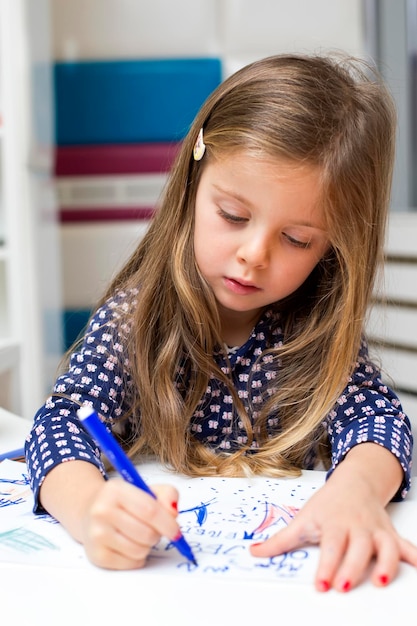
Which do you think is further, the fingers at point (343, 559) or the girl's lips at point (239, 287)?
the girl's lips at point (239, 287)

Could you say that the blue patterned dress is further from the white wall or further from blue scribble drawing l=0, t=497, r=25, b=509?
the white wall

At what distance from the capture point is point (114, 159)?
1993 millimetres

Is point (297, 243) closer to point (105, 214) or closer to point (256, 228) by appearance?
point (256, 228)

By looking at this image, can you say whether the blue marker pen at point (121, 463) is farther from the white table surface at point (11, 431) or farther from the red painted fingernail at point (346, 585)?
the white table surface at point (11, 431)

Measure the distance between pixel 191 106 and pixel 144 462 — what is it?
1321 millimetres

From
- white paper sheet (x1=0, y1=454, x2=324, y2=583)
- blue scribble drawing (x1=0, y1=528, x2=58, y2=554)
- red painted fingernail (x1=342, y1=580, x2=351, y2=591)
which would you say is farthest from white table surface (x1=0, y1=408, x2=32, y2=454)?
red painted fingernail (x1=342, y1=580, x2=351, y2=591)

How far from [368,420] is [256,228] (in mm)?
213

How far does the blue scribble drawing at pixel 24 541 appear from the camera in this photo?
586 millimetres

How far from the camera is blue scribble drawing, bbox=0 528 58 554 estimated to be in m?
0.59

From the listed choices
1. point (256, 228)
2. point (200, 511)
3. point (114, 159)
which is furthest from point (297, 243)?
point (114, 159)

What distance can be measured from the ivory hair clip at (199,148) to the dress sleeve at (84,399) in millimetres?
177

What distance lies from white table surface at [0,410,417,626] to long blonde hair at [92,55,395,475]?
0.25 m

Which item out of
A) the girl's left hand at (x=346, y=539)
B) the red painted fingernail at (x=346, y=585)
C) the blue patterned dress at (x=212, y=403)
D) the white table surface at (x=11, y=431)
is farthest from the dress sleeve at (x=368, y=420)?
the white table surface at (x=11, y=431)

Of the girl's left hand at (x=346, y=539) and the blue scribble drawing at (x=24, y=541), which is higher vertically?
the girl's left hand at (x=346, y=539)
